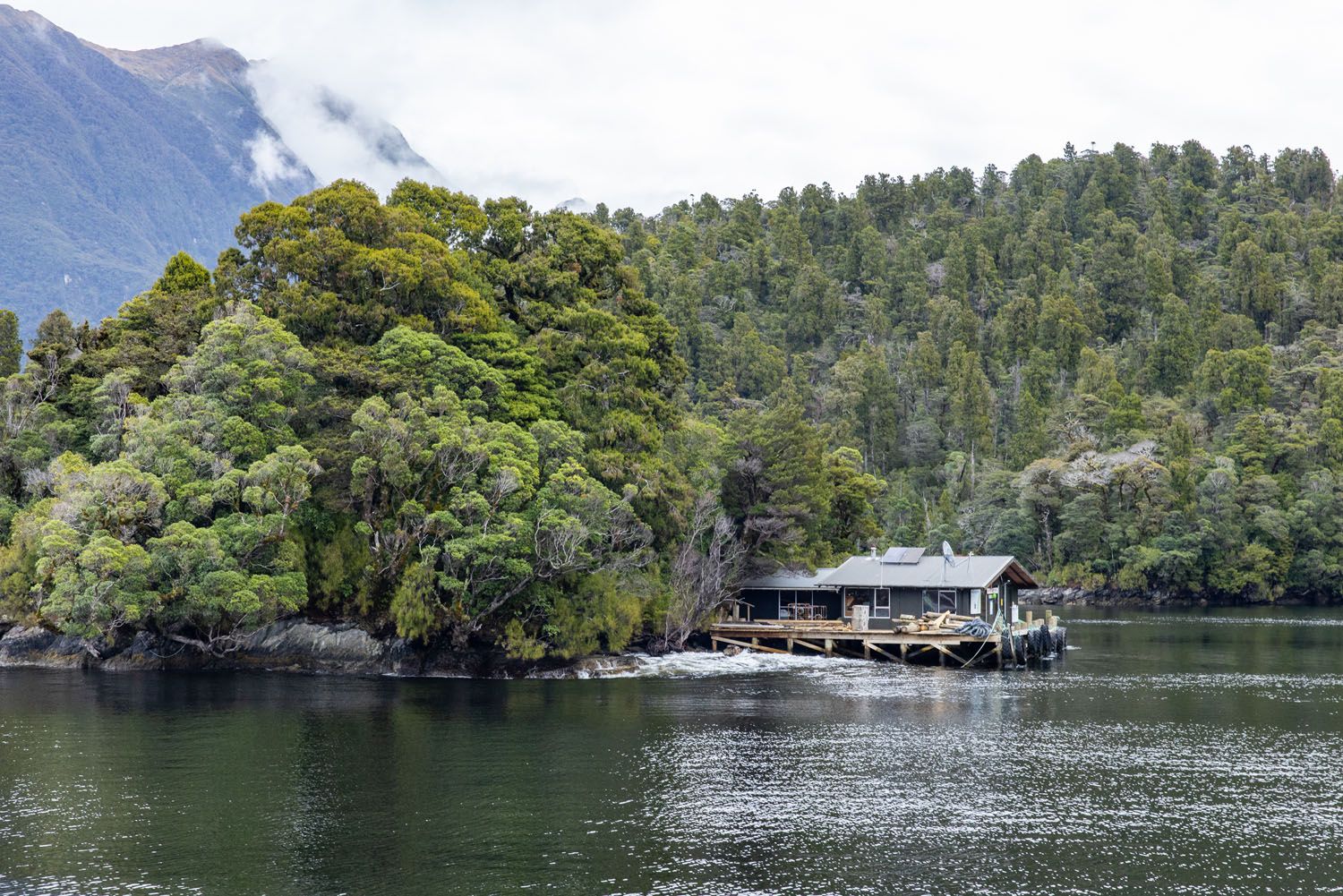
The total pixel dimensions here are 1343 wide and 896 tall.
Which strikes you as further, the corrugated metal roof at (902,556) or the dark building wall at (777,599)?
the dark building wall at (777,599)

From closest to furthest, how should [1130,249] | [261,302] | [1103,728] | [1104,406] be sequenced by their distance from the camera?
1. [1103,728]
2. [261,302]
3. [1104,406]
4. [1130,249]

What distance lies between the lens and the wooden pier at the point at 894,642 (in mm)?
57750

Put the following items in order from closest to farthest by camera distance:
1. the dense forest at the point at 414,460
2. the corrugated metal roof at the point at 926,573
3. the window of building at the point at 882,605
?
the dense forest at the point at 414,460 → the corrugated metal roof at the point at 926,573 → the window of building at the point at 882,605

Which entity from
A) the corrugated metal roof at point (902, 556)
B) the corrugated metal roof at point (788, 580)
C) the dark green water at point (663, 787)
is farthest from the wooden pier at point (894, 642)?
the dark green water at point (663, 787)

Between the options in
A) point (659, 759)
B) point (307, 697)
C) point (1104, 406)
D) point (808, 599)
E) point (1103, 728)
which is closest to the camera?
point (659, 759)

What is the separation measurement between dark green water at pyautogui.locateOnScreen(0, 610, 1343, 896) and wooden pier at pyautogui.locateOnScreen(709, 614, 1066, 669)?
294 inches

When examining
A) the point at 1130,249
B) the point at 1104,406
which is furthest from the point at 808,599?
the point at 1130,249

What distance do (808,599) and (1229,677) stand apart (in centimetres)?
2091

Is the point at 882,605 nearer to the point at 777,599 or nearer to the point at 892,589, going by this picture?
the point at 892,589

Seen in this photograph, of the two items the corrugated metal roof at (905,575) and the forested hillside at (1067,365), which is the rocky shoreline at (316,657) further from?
the forested hillside at (1067,365)

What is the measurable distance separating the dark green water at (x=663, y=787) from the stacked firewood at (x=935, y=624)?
27.7 feet

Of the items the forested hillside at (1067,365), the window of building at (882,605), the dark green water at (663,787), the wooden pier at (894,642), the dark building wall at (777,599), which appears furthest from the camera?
the forested hillside at (1067,365)

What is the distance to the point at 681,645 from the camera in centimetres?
6050

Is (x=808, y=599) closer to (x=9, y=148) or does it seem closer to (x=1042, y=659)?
(x=1042, y=659)
